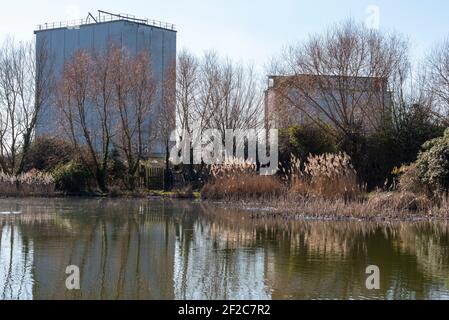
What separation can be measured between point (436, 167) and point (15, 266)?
12038 millimetres

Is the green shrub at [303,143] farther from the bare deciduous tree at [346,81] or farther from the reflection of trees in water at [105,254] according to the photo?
the reflection of trees in water at [105,254]

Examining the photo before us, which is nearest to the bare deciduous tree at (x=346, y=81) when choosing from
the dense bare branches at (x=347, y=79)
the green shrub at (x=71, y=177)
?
the dense bare branches at (x=347, y=79)

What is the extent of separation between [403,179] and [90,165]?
15.0 m

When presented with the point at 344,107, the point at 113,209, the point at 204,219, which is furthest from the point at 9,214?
the point at 344,107

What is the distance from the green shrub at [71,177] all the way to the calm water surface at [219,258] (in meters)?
11.6

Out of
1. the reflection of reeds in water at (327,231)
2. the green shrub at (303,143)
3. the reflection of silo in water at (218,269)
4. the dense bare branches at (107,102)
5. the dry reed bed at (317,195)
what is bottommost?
the reflection of silo in water at (218,269)

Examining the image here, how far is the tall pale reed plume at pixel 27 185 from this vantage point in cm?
2527

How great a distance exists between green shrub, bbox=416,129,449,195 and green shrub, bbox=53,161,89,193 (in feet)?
48.6

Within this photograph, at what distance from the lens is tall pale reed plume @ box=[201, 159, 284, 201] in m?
20.4

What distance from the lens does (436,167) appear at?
17000mm

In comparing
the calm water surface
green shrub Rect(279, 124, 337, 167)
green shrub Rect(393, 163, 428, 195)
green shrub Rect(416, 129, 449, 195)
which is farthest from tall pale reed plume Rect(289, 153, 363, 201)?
green shrub Rect(279, 124, 337, 167)

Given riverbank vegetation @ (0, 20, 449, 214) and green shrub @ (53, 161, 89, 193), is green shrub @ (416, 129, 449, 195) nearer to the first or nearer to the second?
riverbank vegetation @ (0, 20, 449, 214)

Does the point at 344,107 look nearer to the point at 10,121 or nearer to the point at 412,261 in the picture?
the point at 10,121

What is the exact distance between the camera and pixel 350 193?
58.2 feet
